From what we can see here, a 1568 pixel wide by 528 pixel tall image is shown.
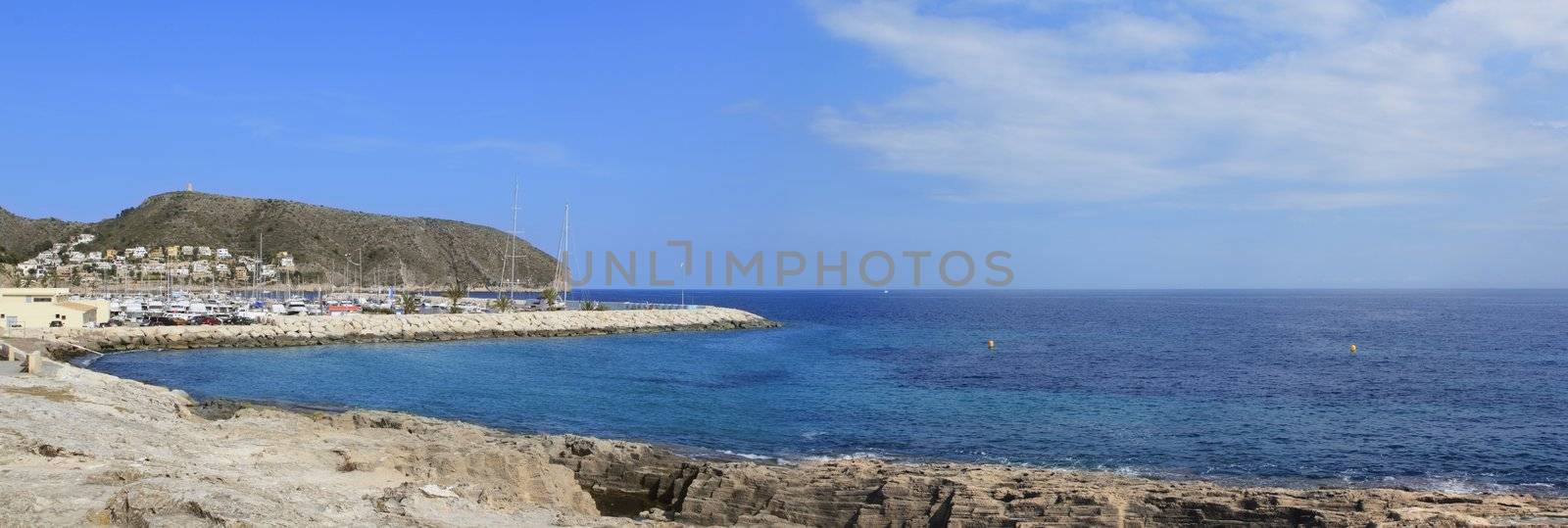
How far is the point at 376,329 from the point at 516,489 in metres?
48.2

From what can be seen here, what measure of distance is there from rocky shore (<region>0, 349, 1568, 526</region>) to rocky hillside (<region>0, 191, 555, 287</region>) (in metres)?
119

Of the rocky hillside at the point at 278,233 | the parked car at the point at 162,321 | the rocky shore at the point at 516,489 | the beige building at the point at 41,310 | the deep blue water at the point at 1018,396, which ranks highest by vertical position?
the rocky hillside at the point at 278,233

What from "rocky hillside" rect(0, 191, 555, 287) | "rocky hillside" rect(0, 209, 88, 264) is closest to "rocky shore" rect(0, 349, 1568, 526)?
"rocky hillside" rect(0, 191, 555, 287)

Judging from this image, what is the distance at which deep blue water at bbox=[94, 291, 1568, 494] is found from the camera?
2397cm

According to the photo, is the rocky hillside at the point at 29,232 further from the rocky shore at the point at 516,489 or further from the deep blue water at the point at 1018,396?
the rocky shore at the point at 516,489

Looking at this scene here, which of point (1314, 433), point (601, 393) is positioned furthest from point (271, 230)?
point (1314, 433)

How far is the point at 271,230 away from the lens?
429 ft

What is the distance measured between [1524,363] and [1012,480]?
143ft

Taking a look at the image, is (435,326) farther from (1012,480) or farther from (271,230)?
(271,230)

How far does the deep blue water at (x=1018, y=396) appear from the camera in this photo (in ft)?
78.6

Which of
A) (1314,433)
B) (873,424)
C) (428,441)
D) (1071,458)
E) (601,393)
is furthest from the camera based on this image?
(601,393)

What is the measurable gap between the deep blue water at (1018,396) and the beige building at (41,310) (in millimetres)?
9987

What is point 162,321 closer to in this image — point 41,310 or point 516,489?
point 41,310

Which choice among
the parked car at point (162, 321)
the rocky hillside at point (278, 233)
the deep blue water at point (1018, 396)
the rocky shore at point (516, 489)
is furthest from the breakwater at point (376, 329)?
the rocky hillside at point (278, 233)
